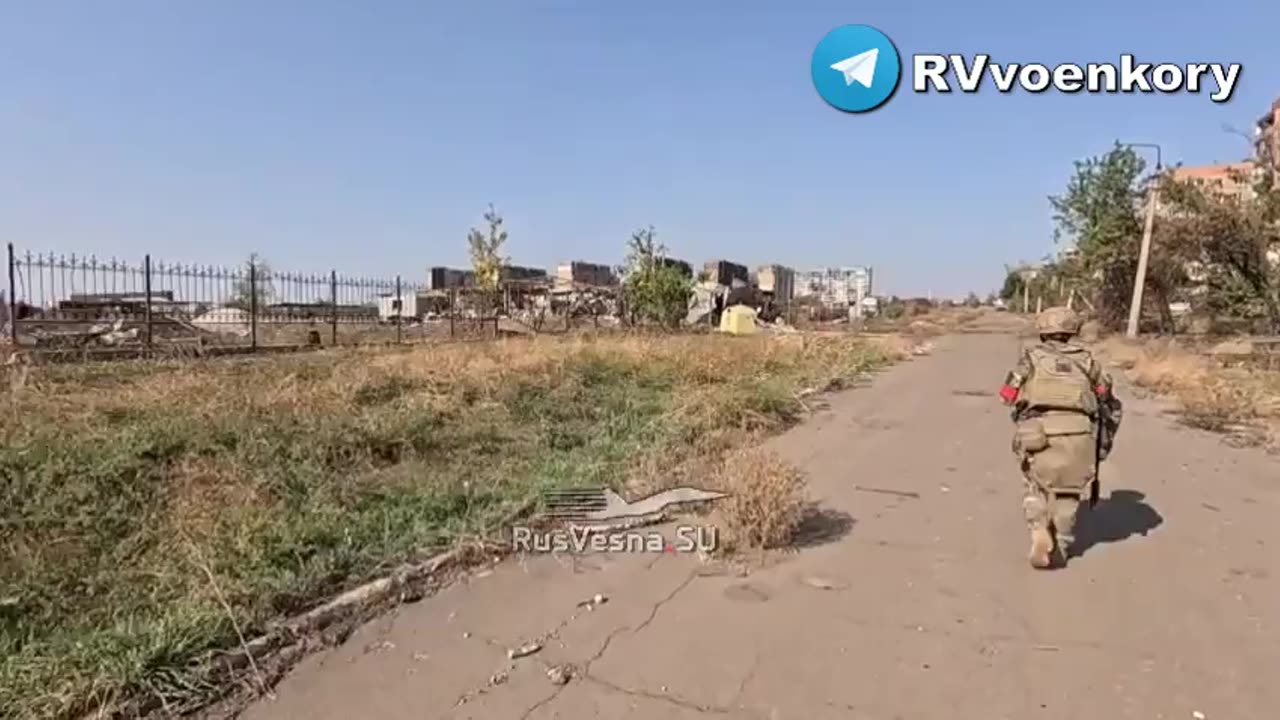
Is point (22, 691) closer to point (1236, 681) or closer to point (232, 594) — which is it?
point (232, 594)

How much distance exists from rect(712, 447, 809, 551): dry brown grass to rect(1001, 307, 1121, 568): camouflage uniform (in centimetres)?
137

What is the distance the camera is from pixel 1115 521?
5434 mm

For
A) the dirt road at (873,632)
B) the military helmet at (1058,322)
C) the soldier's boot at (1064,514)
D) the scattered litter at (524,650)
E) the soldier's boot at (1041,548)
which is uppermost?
the military helmet at (1058,322)

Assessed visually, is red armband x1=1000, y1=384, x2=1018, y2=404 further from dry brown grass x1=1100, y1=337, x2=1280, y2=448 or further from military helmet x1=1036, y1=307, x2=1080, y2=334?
dry brown grass x1=1100, y1=337, x2=1280, y2=448

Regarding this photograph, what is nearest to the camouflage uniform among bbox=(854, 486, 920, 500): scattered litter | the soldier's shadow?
the soldier's shadow

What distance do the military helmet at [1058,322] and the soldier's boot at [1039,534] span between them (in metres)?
1.01

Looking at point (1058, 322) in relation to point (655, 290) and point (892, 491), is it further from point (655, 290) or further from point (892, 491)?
point (655, 290)

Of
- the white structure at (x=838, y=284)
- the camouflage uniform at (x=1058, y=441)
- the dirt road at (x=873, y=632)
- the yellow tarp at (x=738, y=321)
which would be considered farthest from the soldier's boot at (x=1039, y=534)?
the white structure at (x=838, y=284)

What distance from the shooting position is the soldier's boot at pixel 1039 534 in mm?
4441

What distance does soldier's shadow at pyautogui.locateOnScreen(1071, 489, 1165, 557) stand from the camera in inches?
197

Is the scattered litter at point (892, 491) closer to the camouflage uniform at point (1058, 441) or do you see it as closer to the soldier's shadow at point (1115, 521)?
the soldier's shadow at point (1115, 521)

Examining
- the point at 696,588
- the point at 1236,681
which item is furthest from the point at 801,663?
the point at 1236,681

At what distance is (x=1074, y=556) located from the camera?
4680 millimetres

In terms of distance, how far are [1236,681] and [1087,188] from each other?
1508 inches
